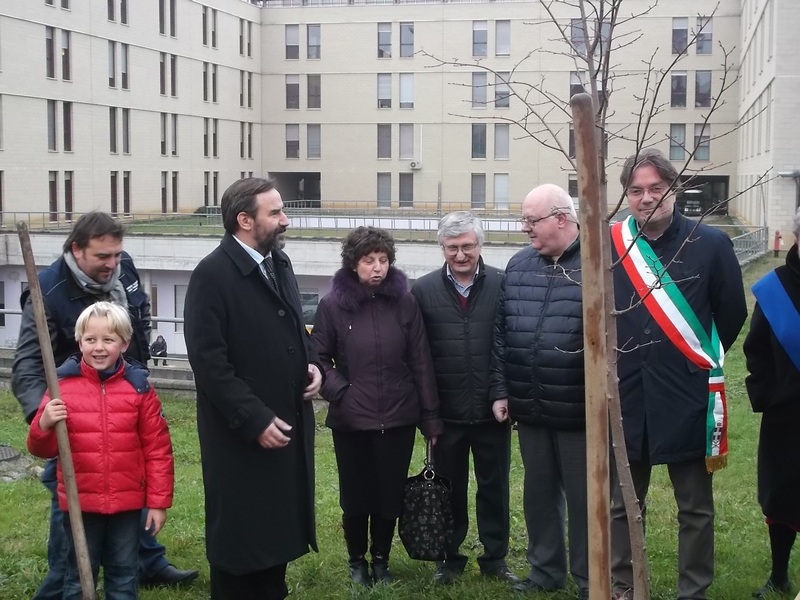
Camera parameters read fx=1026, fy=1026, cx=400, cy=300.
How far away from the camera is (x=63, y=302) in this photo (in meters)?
4.79

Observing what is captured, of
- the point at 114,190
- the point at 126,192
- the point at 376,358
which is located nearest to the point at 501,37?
the point at 126,192

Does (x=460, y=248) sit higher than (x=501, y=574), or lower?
higher

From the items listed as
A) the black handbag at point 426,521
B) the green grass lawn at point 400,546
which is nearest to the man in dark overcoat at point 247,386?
the green grass lawn at point 400,546

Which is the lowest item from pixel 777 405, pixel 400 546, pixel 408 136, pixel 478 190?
pixel 400 546

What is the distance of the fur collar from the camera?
18.4 feet

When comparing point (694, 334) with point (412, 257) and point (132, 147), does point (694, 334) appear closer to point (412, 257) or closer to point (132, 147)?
point (412, 257)

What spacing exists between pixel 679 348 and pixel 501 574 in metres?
1.80

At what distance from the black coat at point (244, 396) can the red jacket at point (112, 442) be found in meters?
0.22

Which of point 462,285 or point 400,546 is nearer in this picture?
point 462,285

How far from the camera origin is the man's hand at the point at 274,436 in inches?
172

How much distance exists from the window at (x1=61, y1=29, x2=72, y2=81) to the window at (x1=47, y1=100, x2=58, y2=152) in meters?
1.58

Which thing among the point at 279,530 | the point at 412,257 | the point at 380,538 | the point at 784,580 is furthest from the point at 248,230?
the point at 412,257

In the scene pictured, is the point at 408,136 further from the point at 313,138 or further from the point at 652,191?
the point at 652,191

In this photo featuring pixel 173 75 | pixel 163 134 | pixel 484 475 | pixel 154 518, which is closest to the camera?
pixel 154 518
